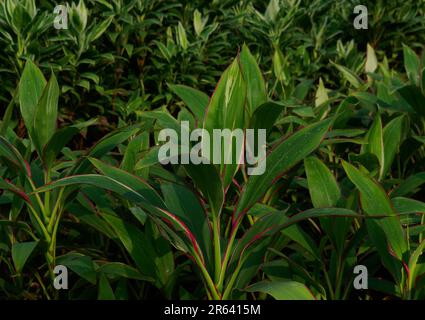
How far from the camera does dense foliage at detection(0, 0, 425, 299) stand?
1.84 meters

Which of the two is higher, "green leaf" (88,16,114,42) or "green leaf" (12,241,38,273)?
"green leaf" (88,16,114,42)

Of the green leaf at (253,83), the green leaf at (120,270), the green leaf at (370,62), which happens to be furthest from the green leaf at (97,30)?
the green leaf at (120,270)

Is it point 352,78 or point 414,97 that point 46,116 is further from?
point 352,78

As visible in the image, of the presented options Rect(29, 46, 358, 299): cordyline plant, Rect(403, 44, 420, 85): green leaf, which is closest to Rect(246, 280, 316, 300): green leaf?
Rect(29, 46, 358, 299): cordyline plant

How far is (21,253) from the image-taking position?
196 cm

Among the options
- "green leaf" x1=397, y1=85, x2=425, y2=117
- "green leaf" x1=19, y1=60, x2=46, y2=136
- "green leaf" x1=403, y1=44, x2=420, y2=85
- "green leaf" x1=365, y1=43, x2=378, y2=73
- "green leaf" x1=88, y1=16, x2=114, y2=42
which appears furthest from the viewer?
"green leaf" x1=365, y1=43, x2=378, y2=73

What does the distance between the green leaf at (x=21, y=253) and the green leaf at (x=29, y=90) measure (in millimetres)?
396

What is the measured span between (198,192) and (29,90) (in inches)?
26.2

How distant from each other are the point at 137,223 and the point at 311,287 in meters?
0.61

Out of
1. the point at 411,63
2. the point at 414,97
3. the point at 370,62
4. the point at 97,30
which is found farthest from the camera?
the point at 370,62

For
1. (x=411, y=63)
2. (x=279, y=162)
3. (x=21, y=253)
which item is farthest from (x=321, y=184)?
(x=411, y=63)

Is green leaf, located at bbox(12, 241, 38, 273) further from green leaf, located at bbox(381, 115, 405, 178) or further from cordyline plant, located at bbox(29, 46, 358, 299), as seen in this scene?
green leaf, located at bbox(381, 115, 405, 178)
